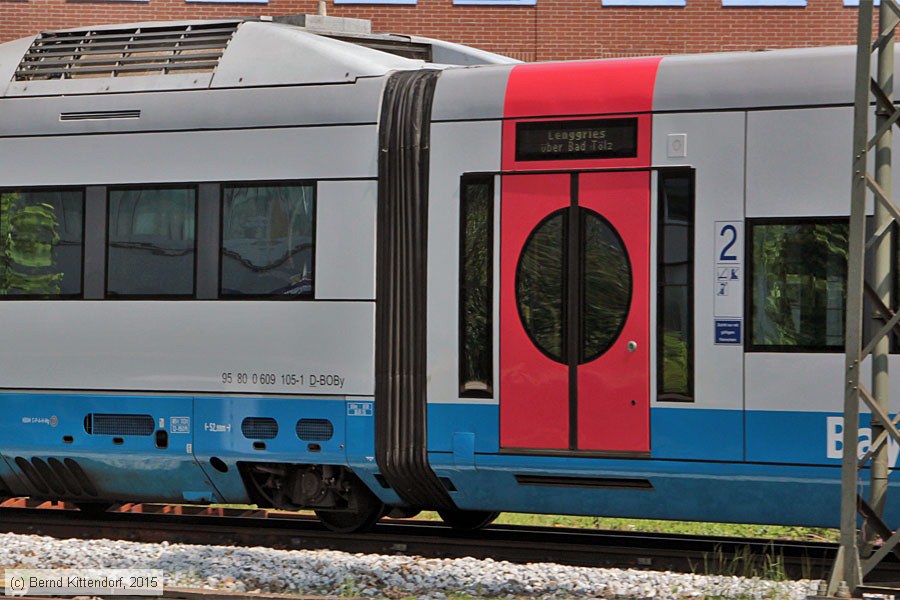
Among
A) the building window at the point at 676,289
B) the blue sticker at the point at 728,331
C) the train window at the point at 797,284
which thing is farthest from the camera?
the building window at the point at 676,289

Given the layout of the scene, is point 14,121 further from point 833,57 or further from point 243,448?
point 833,57

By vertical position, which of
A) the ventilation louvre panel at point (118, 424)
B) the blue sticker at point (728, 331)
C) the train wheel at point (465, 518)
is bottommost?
the train wheel at point (465, 518)

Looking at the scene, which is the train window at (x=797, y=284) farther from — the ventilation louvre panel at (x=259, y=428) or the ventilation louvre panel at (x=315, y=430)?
the ventilation louvre panel at (x=259, y=428)

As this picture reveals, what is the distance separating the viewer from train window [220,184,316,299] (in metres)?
9.34

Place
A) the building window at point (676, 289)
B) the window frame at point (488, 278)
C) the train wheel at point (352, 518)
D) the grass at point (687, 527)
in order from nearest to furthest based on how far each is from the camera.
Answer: the building window at point (676, 289) → the window frame at point (488, 278) → the train wheel at point (352, 518) → the grass at point (687, 527)

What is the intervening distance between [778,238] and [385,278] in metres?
2.70


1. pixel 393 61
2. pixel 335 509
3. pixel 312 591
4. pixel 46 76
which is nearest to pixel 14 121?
pixel 46 76

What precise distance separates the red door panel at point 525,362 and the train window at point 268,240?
58.7 inches

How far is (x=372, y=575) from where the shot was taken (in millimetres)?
8109

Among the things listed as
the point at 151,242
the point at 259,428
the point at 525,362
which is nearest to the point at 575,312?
the point at 525,362

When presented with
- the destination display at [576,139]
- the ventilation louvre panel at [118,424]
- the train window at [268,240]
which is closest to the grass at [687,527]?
the ventilation louvre panel at [118,424]

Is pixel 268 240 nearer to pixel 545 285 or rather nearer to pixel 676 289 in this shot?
pixel 545 285

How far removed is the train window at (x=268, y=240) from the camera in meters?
9.34

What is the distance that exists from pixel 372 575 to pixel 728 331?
2.76 metres
